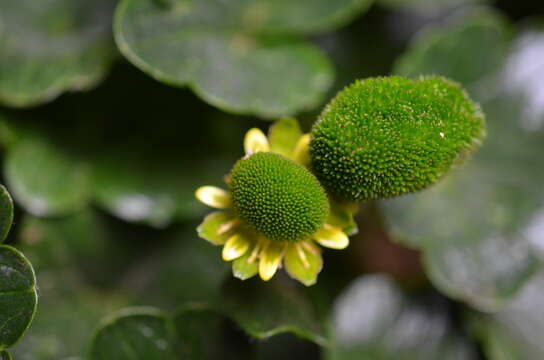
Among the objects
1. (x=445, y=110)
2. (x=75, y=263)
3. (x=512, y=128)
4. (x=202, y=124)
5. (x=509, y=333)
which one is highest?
(x=445, y=110)

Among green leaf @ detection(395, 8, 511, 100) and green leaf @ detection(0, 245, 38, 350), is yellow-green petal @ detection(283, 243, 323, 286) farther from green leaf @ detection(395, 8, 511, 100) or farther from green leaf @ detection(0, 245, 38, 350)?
green leaf @ detection(395, 8, 511, 100)

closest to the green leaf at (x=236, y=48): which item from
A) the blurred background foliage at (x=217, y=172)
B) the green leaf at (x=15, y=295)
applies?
the blurred background foliage at (x=217, y=172)

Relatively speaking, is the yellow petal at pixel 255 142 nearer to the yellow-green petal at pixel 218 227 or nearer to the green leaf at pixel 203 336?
the yellow-green petal at pixel 218 227

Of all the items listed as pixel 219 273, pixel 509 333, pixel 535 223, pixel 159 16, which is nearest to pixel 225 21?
pixel 159 16

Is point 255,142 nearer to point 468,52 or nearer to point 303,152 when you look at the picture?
point 303,152

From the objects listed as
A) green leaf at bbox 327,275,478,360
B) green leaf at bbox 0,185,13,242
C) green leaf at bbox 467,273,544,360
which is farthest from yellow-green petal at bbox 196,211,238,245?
green leaf at bbox 467,273,544,360

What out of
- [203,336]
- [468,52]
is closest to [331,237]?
[203,336]

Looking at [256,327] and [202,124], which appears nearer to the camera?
[256,327]

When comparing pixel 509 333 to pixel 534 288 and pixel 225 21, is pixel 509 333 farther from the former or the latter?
pixel 225 21
